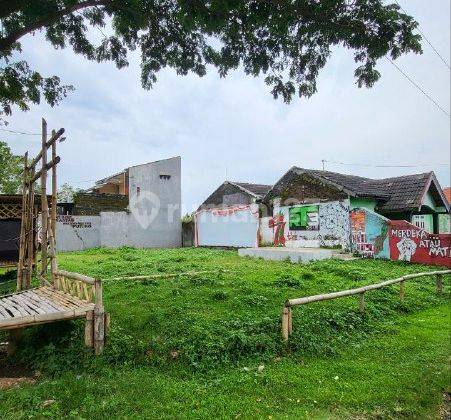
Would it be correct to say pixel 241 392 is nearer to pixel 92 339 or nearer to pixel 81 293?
pixel 92 339

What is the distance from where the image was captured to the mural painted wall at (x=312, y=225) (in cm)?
1702

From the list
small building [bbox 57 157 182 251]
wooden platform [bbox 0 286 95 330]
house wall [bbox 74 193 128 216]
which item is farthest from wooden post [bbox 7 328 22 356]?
house wall [bbox 74 193 128 216]

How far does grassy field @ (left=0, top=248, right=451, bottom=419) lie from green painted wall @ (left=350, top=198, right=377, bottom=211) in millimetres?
8241

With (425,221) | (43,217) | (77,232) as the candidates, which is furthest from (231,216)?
(43,217)

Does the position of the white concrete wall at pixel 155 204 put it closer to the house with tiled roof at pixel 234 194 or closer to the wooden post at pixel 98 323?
the house with tiled roof at pixel 234 194

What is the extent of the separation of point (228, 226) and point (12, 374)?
19050 mm

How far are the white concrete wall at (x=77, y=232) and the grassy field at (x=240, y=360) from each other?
17098 millimetres

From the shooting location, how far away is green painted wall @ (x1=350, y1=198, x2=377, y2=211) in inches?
664

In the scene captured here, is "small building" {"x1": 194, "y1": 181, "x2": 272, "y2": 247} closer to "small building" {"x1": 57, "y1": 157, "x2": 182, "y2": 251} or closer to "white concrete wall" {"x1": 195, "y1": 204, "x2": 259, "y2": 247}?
"white concrete wall" {"x1": 195, "y1": 204, "x2": 259, "y2": 247}

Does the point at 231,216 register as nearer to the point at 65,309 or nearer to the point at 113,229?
the point at 113,229

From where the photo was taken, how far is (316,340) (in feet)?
19.8

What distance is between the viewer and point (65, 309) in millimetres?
5586

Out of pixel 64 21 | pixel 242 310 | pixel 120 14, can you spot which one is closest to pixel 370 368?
pixel 242 310

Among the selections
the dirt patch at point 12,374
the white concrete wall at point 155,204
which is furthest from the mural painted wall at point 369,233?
the white concrete wall at point 155,204
